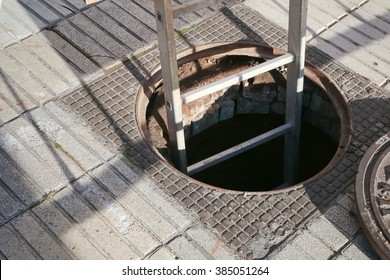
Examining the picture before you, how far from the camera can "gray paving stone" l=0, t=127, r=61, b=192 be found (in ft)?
13.6

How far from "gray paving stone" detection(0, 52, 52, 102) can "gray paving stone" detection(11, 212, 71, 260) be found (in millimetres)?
1061

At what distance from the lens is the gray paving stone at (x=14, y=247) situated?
3.77m

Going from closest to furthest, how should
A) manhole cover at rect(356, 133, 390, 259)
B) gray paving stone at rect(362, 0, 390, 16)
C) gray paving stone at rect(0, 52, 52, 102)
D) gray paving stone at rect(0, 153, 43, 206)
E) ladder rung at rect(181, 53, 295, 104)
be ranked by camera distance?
manhole cover at rect(356, 133, 390, 259) → gray paving stone at rect(0, 153, 43, 206) → ladder rung at rect(181, 53, 295, 104) → gray paving stone at rect(0, 52, 52, 102) → gray paving stone at rect(362, 0, 390, 16)

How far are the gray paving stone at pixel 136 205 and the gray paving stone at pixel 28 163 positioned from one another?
0.28 meters

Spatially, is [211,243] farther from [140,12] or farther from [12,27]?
[12,27]

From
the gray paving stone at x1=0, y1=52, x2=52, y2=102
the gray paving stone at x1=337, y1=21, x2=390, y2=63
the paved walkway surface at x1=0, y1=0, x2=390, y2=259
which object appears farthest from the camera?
the gray paving stone at x1=337, y1=21, x2=390, y2=63

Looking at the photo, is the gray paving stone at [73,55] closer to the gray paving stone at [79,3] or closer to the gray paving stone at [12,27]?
the gray paving stone at [12,27]

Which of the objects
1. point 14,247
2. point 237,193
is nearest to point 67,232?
point 14,247

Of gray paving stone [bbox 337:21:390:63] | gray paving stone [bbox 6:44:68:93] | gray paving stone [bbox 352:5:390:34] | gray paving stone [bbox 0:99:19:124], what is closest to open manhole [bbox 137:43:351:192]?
gray paving stone [bbox 337:21:390:63]

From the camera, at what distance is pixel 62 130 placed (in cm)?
446

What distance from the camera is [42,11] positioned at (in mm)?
5418

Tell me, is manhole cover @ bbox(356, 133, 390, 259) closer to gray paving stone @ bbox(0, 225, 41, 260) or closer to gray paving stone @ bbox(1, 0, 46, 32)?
gray paving stone @ bbox(0, 225, 41, 260)

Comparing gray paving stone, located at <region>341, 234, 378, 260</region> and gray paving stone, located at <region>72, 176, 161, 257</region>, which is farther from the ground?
gray paving stone, located at <region>72, 176, 161, 257</region>
